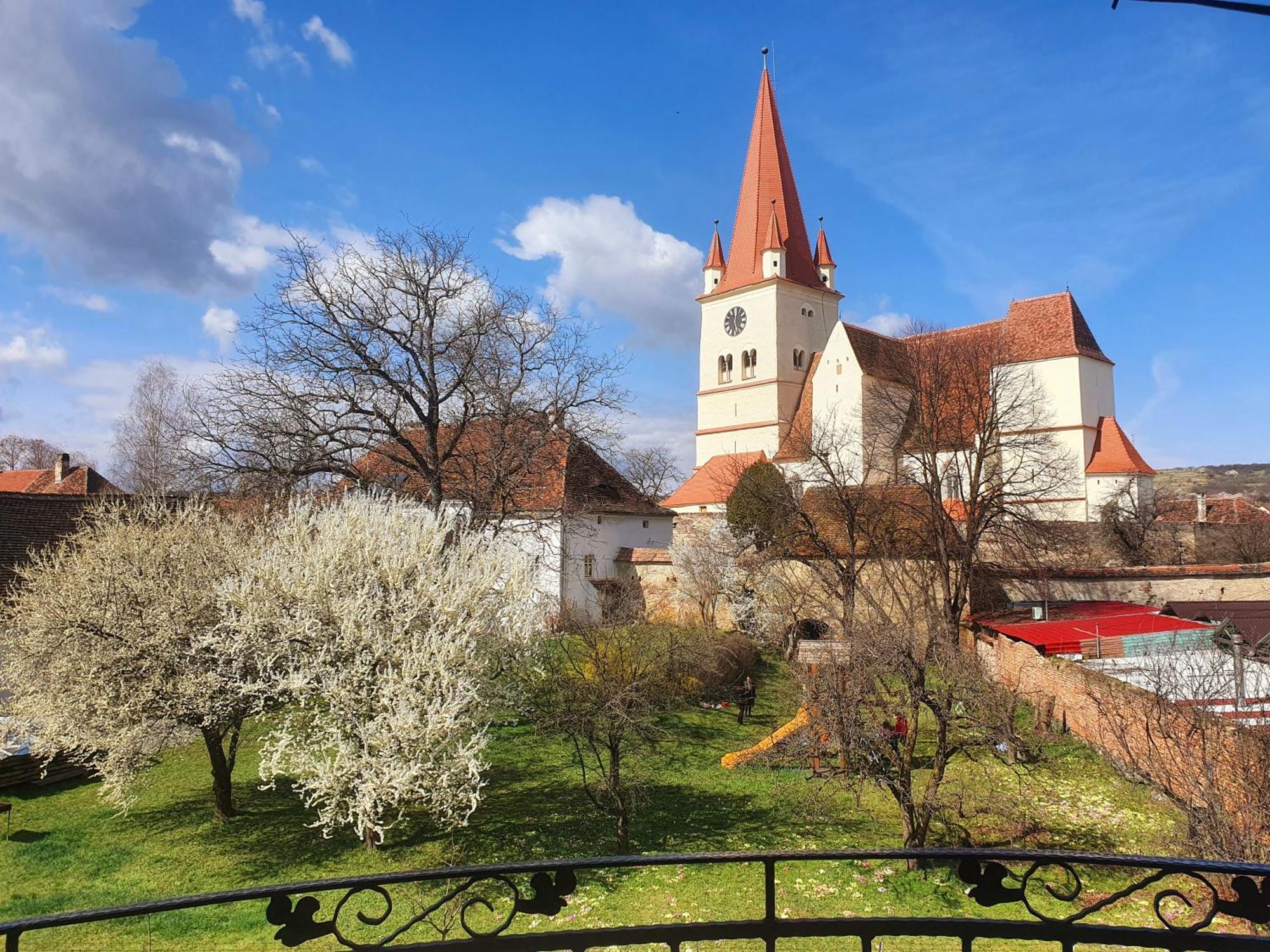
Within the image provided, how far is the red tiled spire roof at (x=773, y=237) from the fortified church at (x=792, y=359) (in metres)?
0.07

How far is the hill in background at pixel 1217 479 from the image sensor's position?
89188 millimetres

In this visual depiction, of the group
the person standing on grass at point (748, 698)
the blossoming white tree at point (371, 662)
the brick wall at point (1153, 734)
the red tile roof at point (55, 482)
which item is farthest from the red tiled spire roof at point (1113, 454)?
the red tile roof at point (55, 482)

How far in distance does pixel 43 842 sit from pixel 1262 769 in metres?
15.1

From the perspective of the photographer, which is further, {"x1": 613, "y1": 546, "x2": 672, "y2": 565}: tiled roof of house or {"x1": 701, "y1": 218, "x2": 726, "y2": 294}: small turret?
{"x1": 701, "y1": 218, "x2": 726, "y2": 294}: small turret

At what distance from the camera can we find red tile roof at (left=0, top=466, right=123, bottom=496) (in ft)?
117

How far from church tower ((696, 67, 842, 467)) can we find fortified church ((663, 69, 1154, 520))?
0.07 metres

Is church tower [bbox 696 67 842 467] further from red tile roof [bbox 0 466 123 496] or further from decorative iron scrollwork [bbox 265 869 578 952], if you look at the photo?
decorative iron scrollwork [bbox 265 869 578 952]

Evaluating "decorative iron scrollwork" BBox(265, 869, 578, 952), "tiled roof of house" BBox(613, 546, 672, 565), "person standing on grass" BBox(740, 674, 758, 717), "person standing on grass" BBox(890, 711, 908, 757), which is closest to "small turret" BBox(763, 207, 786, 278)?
"tiled roof of house" BBox(613, 546, 672, 565)

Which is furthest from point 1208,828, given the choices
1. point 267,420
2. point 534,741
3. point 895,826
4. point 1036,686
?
point 267,420

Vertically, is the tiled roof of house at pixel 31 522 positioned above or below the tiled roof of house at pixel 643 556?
above

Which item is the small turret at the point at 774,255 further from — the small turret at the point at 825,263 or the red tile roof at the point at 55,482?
the red tile roof at the point at 55,482

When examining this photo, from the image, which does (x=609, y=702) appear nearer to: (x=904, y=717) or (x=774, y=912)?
(x=904, y=717)

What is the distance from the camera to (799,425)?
40531 millimetres

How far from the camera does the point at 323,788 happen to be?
1035 centimetres
